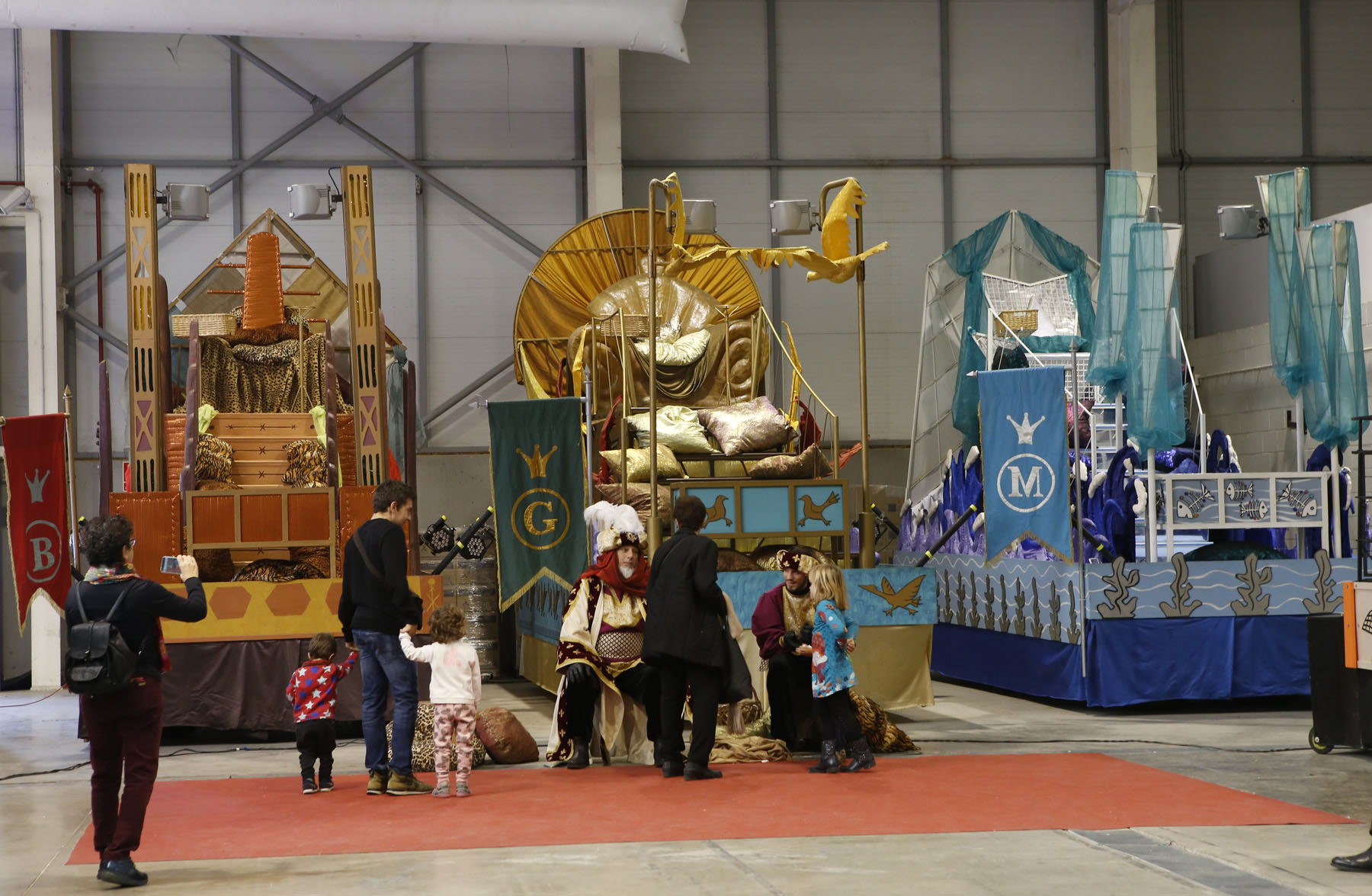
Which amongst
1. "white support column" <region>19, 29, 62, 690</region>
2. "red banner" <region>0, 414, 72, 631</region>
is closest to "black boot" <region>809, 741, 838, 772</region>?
"red banner" <region>0, 414, 72, 631</region>

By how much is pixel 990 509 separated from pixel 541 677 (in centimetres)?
352

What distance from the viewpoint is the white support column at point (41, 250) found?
43.0 ft

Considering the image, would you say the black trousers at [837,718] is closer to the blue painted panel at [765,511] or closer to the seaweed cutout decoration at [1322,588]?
the blue painted panel at [765,511]

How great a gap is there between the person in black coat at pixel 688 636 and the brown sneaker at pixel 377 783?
4.38ft

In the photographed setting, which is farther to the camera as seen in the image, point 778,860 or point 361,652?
point 361,652

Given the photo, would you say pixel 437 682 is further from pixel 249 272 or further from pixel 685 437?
pixel 249 272

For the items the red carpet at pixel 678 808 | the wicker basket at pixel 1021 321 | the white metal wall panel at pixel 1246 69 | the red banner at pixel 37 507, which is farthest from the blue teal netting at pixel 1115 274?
the white metal wall panel at pixel 1246 69

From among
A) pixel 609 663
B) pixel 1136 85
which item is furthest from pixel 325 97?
pixel 609 663

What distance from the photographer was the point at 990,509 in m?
9.76

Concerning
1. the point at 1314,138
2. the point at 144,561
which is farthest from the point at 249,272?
the point at 1314,138

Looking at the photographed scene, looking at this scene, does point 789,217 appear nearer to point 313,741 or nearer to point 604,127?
point 604,127

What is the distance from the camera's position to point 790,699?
789 centimetres

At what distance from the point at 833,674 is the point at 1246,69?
466 inches

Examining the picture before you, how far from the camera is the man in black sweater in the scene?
645cm
